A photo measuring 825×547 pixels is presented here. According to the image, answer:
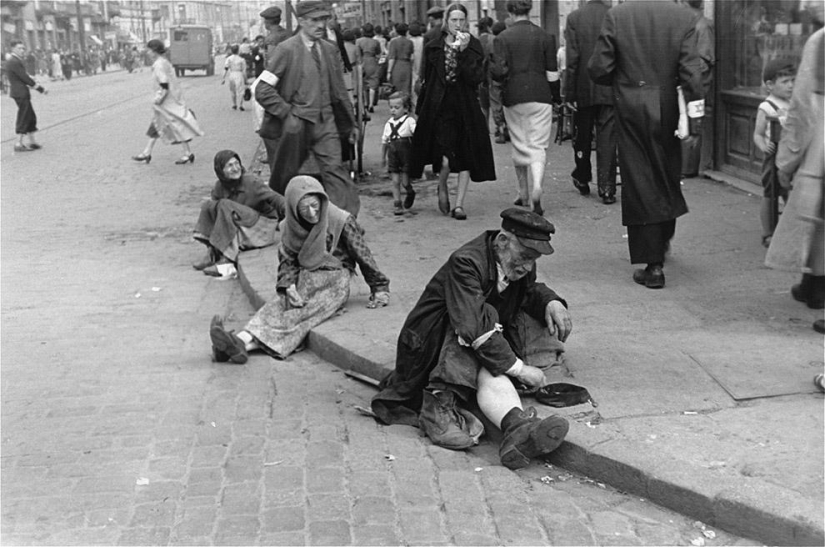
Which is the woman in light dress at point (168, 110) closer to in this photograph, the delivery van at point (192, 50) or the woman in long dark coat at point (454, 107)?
the woman in long dark coat at point (454, 107)

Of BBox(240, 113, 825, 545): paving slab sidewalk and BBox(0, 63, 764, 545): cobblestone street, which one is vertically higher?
BBox(240, 113, 825, 545): paving slab sidewalk

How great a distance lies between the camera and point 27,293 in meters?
8.52

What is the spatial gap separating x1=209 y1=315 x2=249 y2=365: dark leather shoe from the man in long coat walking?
2.57 m

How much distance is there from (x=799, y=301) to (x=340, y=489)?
10.6 ft

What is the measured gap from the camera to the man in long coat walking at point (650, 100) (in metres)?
6.88

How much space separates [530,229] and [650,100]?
2.47 m

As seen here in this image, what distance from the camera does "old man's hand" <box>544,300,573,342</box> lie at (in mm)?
5246

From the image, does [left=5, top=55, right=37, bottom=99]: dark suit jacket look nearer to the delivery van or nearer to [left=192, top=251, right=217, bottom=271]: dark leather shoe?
[left=192, top=251, right=217, bottom=271]: dark leather shoe

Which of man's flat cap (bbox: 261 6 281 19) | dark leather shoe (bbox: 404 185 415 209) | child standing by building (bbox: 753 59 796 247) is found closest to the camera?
child standing by building (bbox: 753 59 796 247)

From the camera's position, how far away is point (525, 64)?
947 centimetres

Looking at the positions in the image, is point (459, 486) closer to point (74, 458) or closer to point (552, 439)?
point (552, 439)

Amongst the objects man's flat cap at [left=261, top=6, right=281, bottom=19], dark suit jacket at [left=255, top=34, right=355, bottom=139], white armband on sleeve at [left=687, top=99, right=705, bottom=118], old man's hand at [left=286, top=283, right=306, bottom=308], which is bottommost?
old man's hand at [left=286, top=283, right=306, bottom=308]

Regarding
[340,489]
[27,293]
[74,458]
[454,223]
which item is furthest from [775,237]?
[27,293]

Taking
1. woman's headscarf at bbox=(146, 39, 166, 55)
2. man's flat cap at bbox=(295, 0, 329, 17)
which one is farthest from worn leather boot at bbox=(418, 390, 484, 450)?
woman's headscarf at bbox=(146, 39, 166, 55)
